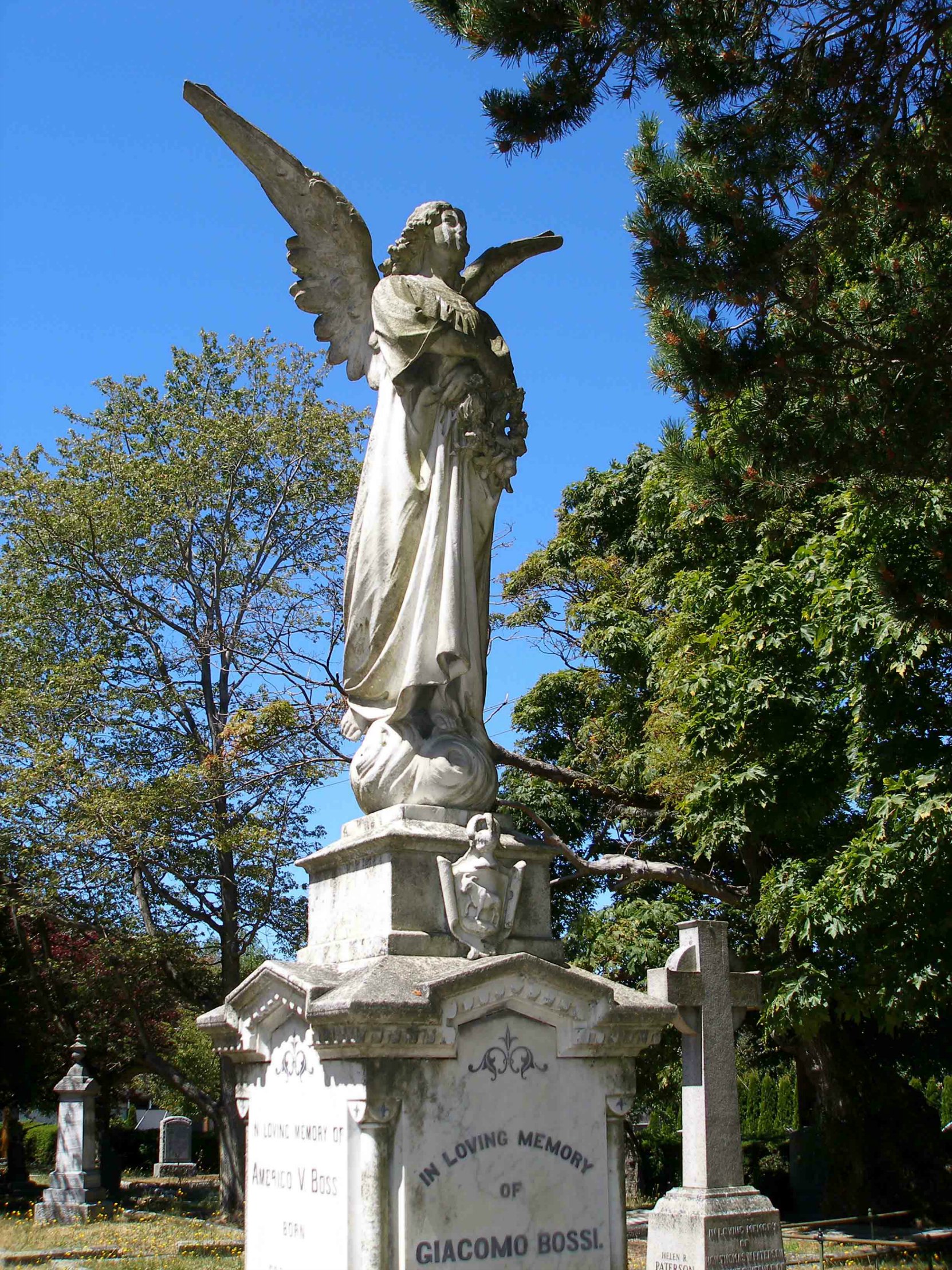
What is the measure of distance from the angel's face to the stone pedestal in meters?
2.64

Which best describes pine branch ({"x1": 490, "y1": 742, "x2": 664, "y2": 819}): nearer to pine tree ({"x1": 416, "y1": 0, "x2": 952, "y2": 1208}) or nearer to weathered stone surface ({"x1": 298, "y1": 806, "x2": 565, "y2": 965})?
pine tree ({"x1": 416, "y1": 0, "x2": 952, "y2": 1208})

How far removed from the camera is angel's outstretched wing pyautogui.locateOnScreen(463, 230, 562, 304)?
19.2 ft

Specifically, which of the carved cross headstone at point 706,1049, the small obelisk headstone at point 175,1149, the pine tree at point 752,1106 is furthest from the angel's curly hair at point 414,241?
the small obelisk headstone at point 175,1149

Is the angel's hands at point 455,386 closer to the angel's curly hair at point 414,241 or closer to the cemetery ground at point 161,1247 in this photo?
the angel's curly hair at point 414,241

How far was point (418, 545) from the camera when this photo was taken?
203 inches

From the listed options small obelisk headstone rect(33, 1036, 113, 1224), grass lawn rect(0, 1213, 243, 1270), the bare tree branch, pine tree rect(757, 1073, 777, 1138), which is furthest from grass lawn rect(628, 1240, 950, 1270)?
small obelisk headstone rect(33, 1036, 113, 1224)

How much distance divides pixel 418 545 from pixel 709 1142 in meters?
6.44

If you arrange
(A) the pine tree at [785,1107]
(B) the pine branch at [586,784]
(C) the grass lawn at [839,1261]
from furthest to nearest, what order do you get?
(A) the pine tree at [785,1107] < (B) the pine branch at [586,784] < (C) the grass lawn at [839,1261]

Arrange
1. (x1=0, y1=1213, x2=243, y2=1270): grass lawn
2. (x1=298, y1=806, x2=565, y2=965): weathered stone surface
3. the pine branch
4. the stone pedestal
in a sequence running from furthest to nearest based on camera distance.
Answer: the pine branch
(x1=0, y1=1213, x2=243, y2=1270): grass lawn
(x1=298, y1=806, x2=565, y2=965): weathered stone surface
the stone pedestal

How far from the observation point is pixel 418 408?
528 cm

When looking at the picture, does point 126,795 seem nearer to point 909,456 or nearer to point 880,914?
point 880,914

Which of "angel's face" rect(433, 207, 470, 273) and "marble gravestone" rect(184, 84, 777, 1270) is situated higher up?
"angel's face" rect(433, 207, 470, 273)

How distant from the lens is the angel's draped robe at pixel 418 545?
500cm

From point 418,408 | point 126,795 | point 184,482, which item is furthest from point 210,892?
point 418,408
